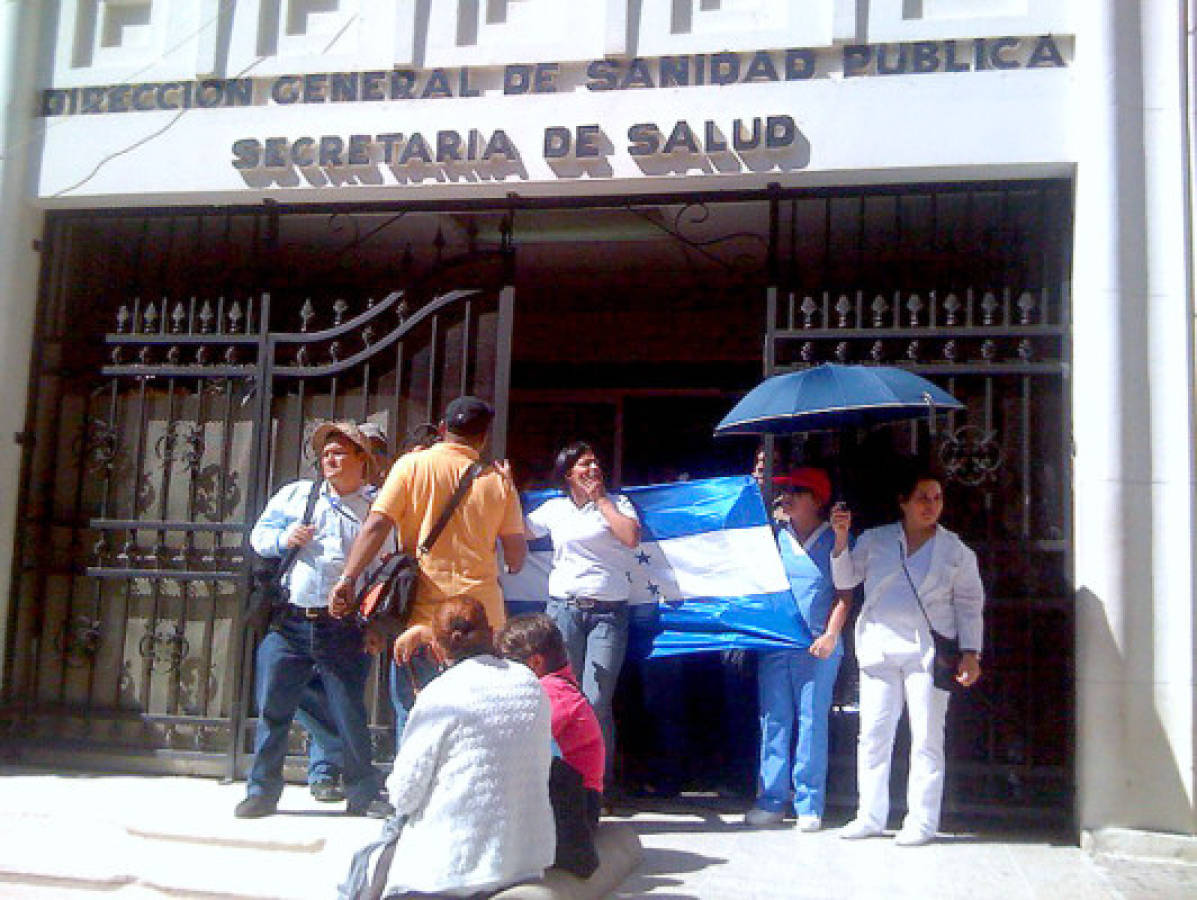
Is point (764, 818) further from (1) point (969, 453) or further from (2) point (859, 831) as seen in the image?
(1) point (969, 453)

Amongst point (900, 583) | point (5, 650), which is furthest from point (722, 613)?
point (5, 650)

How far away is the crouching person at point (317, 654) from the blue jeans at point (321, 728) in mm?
147

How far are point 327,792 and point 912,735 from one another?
9.45ft

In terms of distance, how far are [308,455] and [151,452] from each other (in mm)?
989

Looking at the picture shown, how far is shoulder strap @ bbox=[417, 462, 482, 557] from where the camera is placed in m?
5.21

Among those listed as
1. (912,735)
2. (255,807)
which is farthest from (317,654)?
(912,735)

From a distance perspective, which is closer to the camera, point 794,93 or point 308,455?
point 794,93

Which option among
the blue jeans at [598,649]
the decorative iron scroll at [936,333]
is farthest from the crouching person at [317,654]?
the decorative iron scroll at [936,333]

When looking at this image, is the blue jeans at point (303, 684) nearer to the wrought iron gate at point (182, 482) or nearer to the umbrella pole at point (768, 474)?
the wrought iron gate at point (182, 482)

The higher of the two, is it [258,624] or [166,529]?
[166,529]

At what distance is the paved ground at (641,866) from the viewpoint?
191 inches

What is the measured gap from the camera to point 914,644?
5.46 metres

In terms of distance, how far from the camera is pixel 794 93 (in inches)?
238

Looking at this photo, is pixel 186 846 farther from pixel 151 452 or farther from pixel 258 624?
pixel 151 452
